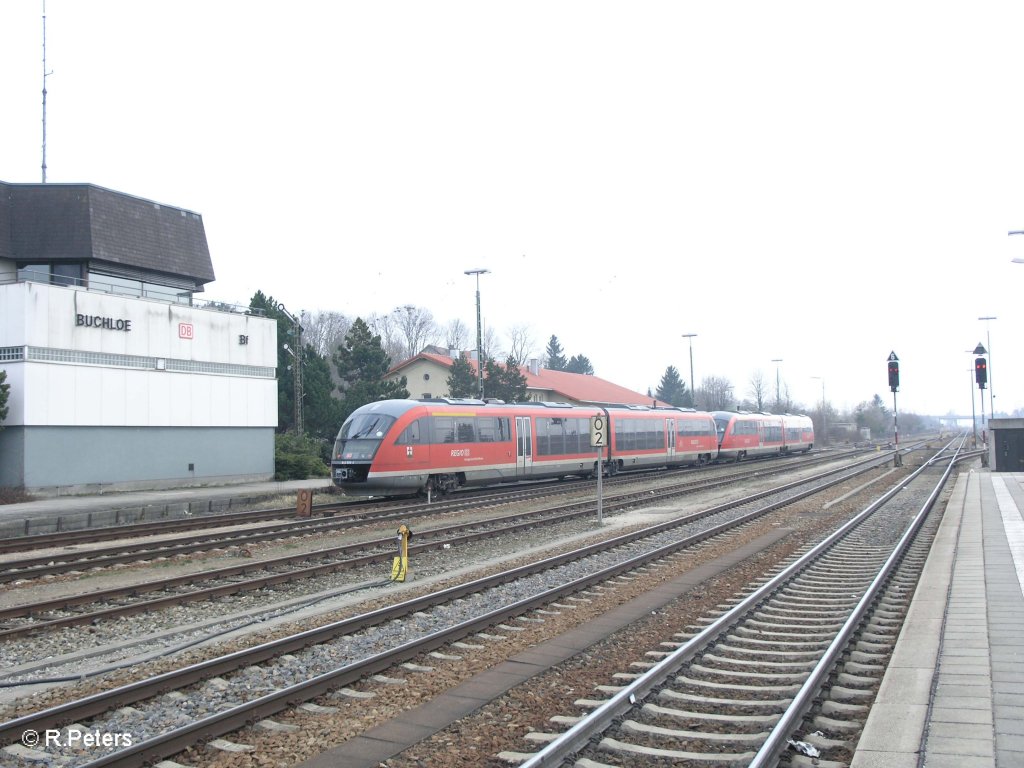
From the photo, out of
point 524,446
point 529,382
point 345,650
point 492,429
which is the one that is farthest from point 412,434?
point 529,382

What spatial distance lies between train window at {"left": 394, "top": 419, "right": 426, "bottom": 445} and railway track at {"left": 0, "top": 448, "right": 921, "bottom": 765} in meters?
9.82

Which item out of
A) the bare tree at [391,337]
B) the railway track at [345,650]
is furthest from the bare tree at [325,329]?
the railway track at [345,650]

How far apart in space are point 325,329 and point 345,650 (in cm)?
8282

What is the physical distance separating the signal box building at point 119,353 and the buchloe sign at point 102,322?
0.13 ft

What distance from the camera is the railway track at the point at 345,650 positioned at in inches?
242

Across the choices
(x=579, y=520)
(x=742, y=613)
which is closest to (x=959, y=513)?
(x=579, y=520)

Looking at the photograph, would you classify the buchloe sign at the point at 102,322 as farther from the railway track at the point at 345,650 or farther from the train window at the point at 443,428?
the railway track at the point at 345,650

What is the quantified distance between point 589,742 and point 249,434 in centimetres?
3106

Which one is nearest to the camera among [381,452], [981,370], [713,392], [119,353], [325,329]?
[381,452]

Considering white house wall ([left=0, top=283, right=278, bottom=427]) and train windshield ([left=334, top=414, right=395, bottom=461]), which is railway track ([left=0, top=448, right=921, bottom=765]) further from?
white house wall ([left=0, top=283, right=278, bottom=427])

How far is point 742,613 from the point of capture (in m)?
9.78

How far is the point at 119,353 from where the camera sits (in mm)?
30141

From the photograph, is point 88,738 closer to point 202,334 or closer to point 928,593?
point 928,593

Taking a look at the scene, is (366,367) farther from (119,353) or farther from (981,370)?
(981,370)
